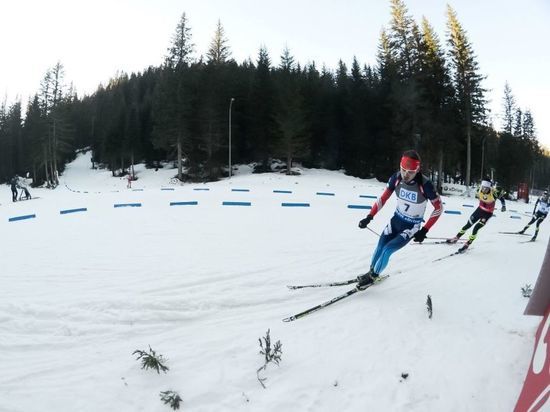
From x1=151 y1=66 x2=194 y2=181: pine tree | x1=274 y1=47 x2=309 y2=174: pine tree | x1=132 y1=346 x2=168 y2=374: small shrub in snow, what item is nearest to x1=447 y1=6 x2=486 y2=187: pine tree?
x1=274 y1=47 x2=309 y2=174: pine tree

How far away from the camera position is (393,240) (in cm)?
600

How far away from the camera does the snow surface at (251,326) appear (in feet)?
11.8

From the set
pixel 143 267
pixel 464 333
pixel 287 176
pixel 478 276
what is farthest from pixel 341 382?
pixel 287 176

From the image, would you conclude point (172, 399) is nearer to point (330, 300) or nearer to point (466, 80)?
point (330, 300)

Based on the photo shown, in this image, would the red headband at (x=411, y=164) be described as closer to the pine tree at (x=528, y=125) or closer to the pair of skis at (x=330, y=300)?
the pair of skis at (x=330, y=300)

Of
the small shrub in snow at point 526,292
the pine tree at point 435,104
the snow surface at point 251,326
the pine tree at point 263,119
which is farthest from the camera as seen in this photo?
the pine tree at point 263,119

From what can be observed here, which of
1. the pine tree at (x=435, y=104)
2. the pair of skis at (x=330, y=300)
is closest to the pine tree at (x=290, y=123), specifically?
the pine tree at (x=435, y=104)

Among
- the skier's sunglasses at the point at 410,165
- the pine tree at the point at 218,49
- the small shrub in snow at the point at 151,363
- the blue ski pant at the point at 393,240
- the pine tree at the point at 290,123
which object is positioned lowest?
the small shrub in snow at the point at 151,363

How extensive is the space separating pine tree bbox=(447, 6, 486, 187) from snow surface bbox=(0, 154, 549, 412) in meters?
32.3

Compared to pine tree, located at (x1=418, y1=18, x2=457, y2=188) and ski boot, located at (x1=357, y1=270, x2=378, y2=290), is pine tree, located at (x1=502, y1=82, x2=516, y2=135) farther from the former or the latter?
ski boot, located at (x1=357, y1=270, x2=378, y2=290)

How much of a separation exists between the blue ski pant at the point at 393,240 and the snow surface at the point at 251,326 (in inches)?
20.5

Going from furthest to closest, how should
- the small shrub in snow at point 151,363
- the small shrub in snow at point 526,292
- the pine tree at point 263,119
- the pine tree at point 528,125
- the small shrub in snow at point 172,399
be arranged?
the pine tree at point 528,125
the pine tree at point 263,119
the small shrub in snow at point 526,292
the small shrub in snow at point 151,363
the small shrub in snow at point 172,399

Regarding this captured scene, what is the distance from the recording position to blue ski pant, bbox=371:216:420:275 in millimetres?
5977

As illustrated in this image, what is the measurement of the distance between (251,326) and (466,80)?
40328 mm
